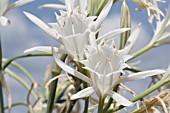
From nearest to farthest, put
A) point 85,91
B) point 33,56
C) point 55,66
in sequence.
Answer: point 85,91 < point 55,66 < point 33,56

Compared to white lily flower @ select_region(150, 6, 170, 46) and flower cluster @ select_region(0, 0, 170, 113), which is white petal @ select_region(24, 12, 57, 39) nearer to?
flower cluster @ select_region(0, 0, 170, 113)

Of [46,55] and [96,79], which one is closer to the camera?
[96,79]

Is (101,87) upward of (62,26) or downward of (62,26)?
→ downward

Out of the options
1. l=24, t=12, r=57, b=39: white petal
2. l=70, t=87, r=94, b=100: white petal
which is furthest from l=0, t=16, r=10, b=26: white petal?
l=70, t=87, r=94, b=100: white petal

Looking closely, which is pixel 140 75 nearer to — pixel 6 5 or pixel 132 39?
pixel 132 39

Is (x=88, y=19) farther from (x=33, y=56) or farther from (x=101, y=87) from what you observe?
(x=33, y=56)

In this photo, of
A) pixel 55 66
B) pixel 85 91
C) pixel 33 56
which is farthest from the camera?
pixel 33 56

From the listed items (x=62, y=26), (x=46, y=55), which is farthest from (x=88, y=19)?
(x=46, y=55)

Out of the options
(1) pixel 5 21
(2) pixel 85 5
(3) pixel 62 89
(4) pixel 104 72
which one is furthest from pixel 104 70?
(3) pixel 62 89
